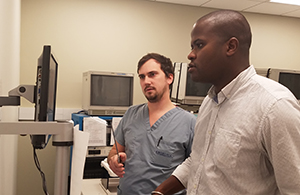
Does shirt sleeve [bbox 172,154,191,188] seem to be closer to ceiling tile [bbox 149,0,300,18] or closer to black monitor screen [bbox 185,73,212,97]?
black monitor screen [bbox 185,73,212,97]

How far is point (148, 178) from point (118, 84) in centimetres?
146

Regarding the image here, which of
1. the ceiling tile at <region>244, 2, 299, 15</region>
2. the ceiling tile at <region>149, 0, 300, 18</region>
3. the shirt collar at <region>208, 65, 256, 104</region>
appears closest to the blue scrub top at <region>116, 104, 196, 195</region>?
the shirt collar at <region>208, 65, 256, 104</region>

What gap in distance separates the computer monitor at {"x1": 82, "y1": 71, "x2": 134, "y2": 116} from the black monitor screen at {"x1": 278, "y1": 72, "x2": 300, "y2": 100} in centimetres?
158

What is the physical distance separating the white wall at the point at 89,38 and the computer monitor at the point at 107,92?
511 millimetres

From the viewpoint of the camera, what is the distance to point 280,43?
3889mm

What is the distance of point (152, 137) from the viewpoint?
5.00 feet

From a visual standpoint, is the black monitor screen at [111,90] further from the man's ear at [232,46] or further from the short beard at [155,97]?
the man's ear at [232,46]

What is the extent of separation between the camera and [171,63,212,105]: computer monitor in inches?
115

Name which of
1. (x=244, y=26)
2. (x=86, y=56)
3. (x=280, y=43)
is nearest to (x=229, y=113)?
(x=244, y=26)

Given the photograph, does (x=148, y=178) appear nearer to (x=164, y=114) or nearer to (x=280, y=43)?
(x=164, y=114)

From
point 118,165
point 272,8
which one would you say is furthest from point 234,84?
point 272,8

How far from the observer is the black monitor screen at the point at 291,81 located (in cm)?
305

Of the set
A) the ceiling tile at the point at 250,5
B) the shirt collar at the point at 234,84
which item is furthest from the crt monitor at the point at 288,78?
the shirt collar at the point at 234,84

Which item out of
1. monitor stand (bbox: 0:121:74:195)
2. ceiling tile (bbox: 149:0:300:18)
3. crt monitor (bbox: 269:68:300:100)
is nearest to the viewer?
monitor stand (bbox: 0:121:74:195)
